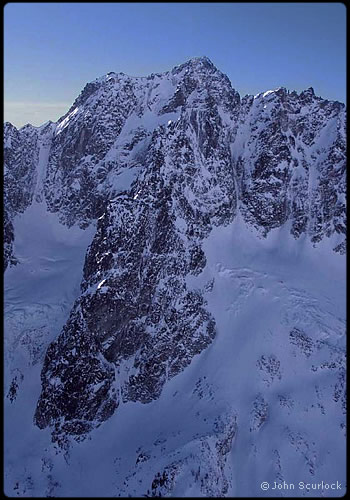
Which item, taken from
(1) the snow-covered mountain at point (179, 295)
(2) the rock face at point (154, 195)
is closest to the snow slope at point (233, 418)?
(1) the snow-covered mountain at point (179, 295)

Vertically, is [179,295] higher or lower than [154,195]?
lower

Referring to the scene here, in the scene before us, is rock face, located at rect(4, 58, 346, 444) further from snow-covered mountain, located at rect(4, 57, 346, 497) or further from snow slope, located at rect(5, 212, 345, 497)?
snow slope, located at rect(5, 212, 345, 497)

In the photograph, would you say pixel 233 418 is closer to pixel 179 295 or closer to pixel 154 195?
pixel 179 295

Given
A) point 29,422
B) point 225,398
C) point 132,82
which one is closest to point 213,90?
point 132,82

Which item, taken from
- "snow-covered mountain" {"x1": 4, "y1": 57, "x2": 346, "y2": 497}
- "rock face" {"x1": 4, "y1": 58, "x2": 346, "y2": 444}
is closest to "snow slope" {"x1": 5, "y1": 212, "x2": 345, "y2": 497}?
"snow-covered mountain" {"x1": 4, "y1": 57, "x2": 346, "y2": 497}

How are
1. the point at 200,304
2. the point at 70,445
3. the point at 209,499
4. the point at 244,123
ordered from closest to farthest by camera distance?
the point at 209,499 < the point at 70,445 < the point at 200,304 < the point at 244,123

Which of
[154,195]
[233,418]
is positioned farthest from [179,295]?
[233,418]

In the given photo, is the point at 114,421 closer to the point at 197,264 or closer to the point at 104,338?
the point at 104,338
